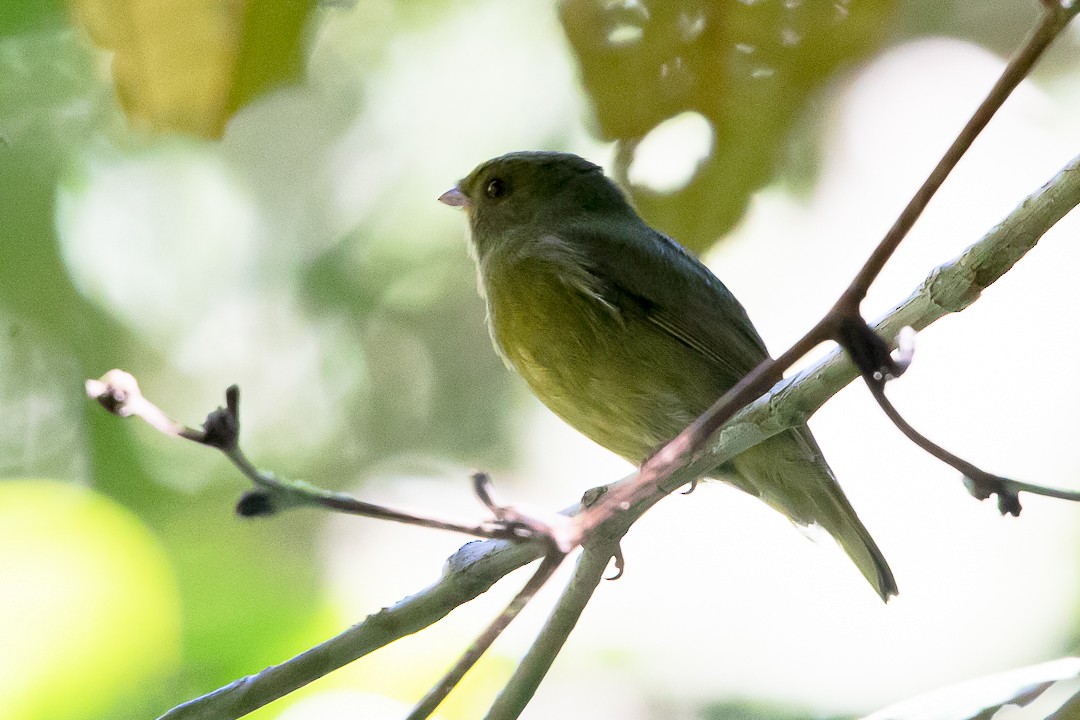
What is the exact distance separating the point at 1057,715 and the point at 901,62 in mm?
2358

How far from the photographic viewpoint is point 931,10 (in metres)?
3.81

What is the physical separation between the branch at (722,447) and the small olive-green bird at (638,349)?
102cm

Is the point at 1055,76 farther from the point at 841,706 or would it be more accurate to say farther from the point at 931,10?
the point at 841,706

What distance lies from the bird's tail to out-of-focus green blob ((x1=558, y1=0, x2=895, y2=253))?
2.38 feet

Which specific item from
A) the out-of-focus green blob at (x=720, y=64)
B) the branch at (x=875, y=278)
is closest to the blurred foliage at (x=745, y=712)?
the out-of-focus green blob at (x=720, y=64)

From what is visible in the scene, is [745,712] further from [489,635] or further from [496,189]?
[489,635]

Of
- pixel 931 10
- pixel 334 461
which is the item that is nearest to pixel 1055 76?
pixel 931 10

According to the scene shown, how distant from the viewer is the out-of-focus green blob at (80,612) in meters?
4.12

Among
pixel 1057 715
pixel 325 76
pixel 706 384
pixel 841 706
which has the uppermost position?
pixel 325 76

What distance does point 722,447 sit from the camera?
2213 mm

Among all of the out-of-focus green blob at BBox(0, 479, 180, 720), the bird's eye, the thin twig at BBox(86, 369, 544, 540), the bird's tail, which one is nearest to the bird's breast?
the bird's tail

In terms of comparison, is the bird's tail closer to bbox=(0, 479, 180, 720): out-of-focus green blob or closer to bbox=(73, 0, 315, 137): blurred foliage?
bbox=(73, 0, 315, 137): blurred foliage

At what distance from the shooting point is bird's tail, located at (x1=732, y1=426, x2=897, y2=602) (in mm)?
3462

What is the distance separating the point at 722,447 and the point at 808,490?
1.42 m
